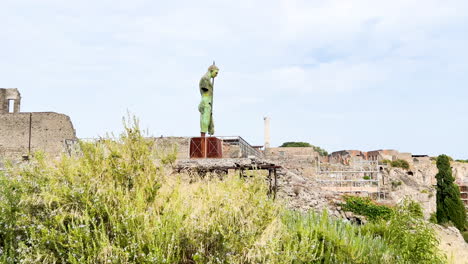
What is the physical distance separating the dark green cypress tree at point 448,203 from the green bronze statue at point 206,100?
1698cm

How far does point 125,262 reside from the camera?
6.80 metres

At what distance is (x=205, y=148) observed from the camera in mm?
17500

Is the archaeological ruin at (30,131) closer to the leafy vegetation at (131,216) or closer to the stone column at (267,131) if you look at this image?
the leafy vegetation at (131,216)

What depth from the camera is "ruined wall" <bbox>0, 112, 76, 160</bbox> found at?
80.5 ft

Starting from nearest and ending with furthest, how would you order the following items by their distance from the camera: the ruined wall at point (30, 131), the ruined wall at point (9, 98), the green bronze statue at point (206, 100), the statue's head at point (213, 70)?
the green bronze statue at point (206, 100)
the statue's head at point (213, 70)
the ruined wall at point (30, 131)
the ruined wall at point (9, 98)

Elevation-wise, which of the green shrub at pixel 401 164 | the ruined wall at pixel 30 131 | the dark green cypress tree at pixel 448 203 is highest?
the ruined wall at pixel 30 131

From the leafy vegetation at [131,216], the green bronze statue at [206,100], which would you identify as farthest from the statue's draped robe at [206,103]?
the leafy vegetation at [131,216]

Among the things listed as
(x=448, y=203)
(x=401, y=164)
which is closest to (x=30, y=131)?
(x=448, y=203)

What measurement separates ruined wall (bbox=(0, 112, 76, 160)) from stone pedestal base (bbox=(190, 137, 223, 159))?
10015 millimetres

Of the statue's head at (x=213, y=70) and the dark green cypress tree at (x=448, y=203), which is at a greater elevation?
the statue's head at (x=213, y=70)

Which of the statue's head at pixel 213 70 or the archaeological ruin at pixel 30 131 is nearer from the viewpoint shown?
the statue's head at pixel 213 70

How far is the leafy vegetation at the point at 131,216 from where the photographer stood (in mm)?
6973

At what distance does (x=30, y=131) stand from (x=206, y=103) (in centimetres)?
1220

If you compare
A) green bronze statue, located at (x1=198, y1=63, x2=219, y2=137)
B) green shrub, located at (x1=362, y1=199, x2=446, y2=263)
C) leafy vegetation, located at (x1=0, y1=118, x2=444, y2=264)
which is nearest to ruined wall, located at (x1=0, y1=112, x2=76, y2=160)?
green bronze statue, located at (x1=198, y1=63, x2=219, y2=137)
